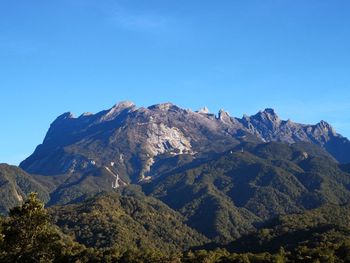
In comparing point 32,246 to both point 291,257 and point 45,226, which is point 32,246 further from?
point 291,257

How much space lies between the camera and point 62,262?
162 meters

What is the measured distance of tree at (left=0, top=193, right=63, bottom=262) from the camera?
103938mm

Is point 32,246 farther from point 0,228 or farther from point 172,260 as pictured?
point 172,260

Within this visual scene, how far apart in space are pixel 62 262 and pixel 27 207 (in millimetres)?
63180

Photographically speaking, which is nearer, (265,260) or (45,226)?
(45,226)

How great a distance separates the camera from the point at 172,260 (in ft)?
647

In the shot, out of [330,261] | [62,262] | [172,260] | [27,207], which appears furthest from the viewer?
[172,260]

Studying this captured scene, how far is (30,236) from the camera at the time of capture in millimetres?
104625

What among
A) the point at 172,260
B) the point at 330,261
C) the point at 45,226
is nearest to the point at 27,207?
the point at 45,226

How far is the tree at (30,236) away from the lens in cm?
10394

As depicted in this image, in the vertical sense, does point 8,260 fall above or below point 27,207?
below

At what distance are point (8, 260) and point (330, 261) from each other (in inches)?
4592

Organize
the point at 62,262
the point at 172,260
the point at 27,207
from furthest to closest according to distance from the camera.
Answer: the point at 172,260 → the point at 62,262 → the point at 27,207

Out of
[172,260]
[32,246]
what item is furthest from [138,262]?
[32,246]
